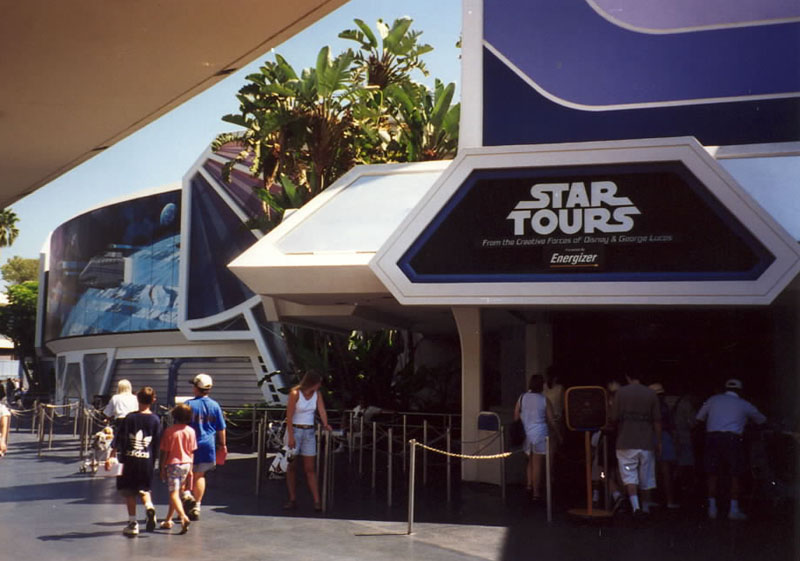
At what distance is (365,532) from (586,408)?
310cm

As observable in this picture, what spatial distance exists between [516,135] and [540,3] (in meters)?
2.27

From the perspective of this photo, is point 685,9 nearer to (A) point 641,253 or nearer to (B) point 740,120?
(B) point 740,120

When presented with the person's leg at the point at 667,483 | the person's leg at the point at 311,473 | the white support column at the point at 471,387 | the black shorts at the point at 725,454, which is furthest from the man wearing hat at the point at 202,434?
the black shorts at the point at 725,454

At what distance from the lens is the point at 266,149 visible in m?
21.8

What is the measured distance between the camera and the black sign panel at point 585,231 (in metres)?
11.0

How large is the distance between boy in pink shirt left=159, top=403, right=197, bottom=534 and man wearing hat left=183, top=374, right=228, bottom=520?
1.31 feet

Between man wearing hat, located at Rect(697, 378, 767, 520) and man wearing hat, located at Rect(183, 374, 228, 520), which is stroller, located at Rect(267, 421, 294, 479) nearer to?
man wearing hat, located at Rect(183, 374, 228, 520)

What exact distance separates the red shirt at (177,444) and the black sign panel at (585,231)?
13.5 feet

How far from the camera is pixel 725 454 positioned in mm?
10836

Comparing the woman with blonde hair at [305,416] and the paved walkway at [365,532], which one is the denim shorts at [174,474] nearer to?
the paved walkway at [365,532]

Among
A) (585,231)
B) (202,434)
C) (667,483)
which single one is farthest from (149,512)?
(667,483)

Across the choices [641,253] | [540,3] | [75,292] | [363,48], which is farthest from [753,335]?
[75,292]

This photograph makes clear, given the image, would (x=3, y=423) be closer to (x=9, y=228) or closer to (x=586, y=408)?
(x=586, y=408)

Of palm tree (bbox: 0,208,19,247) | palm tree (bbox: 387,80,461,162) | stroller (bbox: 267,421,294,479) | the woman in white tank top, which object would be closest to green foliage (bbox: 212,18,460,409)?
palm tree (bbox: 387,80,461,162)
